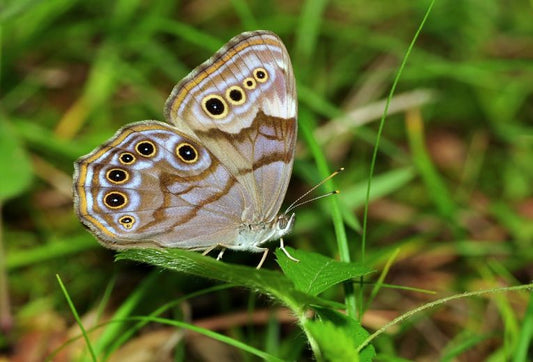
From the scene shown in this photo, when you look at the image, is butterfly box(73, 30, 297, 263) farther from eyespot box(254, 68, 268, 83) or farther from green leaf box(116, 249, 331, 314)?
green leaf box(116, 249, 331, 314)

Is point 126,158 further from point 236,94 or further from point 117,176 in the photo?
point 236,94

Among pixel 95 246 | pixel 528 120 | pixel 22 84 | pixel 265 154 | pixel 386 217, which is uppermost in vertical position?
pixel 22 84

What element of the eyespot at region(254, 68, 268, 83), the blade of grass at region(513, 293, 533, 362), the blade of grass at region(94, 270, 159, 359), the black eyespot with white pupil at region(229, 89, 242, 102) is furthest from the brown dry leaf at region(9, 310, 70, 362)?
the blade of grass at region(513, 293, 533, 362)

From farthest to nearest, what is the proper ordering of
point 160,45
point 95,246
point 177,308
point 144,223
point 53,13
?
1. point 160,45
2. point 53,13
3. point 95,246
4. point 177,308
5. point 144,223

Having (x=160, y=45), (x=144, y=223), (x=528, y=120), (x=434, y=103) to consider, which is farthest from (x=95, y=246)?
(x=528, y=120)

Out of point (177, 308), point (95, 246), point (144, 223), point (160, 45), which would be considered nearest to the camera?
point (144, 223)

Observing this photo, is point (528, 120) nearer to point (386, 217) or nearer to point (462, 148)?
point (462, 148)
